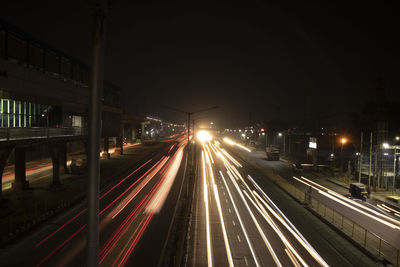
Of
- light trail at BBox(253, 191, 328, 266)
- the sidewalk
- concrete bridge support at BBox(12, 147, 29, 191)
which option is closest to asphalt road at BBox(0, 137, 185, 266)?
the sidewalk

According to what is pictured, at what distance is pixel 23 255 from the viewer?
12.2 meters

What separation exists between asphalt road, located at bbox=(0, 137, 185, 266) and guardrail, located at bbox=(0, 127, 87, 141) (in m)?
6.18

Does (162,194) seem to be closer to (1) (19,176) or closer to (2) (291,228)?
(2) (291,228)

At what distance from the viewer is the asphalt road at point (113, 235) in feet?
38.9

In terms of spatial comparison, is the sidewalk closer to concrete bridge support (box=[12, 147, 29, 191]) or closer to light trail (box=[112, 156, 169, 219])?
concrete bridge support (box=[12, 147, 29, 191])

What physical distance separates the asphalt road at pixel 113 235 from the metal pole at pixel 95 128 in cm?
804

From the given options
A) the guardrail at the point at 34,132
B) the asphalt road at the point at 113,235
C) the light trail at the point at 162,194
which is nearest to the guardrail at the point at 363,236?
the asphalt road at the point at 113,235

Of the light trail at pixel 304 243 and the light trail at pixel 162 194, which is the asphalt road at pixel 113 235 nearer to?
the light trail at pixel 162 194

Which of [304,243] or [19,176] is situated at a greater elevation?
[19,176]

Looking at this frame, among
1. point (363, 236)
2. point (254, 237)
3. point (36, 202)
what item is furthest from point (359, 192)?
point (36, 202)

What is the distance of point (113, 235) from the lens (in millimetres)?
14305

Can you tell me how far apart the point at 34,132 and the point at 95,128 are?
60.3 feet

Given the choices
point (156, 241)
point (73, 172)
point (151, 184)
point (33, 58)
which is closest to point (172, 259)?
point (156, 241)

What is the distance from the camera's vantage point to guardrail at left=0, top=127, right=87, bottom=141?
16062 mm
